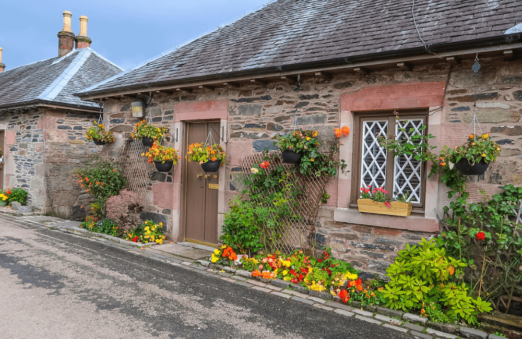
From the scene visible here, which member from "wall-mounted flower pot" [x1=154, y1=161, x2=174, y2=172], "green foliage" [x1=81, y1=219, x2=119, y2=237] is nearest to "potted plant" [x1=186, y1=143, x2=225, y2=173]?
"wall-mounted flower pot" [x1=154, y1=161, x2=174, y2=172]

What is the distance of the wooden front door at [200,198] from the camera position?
7121 millimetres

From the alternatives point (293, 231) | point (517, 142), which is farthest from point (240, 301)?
point (517, 142)

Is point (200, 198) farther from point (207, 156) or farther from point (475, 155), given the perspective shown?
point (475, 155)

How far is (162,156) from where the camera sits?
7047 mm

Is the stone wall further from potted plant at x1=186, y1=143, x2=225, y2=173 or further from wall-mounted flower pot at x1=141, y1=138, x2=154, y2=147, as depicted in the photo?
wall-mounted flower pot at x1=141, y1=138, x2=154, y2=147

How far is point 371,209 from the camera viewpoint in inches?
199

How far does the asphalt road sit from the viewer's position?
3.73 m

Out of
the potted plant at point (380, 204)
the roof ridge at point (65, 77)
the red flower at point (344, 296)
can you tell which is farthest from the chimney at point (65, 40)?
the red flower at point (344, 296)

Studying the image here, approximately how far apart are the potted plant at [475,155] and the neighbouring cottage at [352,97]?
28 cm

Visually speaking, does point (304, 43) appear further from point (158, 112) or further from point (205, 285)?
point (205, 285)

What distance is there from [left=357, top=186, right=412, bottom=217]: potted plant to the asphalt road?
148 cm

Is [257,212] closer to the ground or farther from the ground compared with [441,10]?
closer to the ground

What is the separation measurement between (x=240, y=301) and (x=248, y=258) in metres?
1.24

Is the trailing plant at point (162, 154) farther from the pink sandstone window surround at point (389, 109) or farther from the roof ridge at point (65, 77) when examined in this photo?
the roof ridge at point (65, 77)
